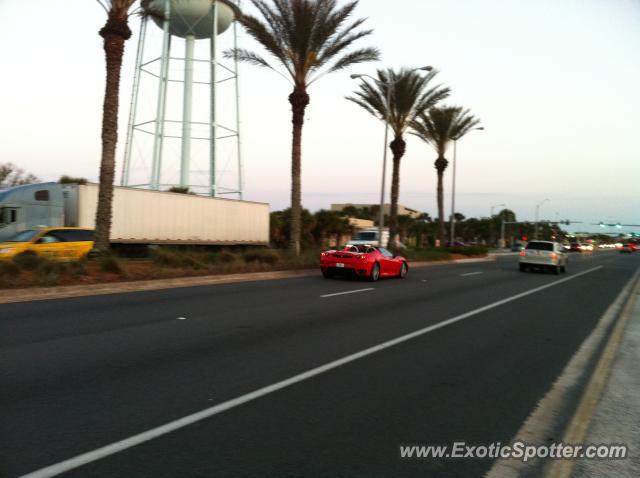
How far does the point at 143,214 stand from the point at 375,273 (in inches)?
485

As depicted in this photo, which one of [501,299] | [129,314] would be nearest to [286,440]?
[129,314]

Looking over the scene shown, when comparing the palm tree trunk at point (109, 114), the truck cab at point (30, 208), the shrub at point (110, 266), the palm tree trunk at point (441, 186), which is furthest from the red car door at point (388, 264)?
the palm tree trunk at point (441, 186)

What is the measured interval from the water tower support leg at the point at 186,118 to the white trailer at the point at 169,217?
7851 mm

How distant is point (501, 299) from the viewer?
47.6 feet

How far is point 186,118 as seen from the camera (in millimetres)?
38469

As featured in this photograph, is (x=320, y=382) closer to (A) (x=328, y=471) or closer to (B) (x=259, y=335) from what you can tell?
(A) (x=328, y=471)

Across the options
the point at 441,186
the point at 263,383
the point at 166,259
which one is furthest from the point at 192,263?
the point at 441,186

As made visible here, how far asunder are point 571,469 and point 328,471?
178 cm

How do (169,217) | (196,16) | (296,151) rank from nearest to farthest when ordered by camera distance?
(296,151) → (169,217) → (196,16)

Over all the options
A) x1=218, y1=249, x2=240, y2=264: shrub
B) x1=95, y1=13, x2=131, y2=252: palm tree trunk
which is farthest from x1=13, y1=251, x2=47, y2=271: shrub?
x1=218, y1=249, x2=240, y2=264: shrub

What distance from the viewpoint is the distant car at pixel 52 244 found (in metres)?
16.6

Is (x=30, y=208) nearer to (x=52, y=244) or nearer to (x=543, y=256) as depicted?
(x=52, y=244)

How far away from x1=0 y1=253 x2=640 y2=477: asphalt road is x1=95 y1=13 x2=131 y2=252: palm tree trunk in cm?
684

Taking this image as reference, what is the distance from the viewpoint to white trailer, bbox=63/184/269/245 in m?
22.0
